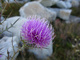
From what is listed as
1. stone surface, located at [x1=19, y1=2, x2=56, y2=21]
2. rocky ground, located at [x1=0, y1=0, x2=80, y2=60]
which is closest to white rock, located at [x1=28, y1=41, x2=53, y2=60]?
rocky ground, located at [x1=0, y1=0, x2=80, y2=60]

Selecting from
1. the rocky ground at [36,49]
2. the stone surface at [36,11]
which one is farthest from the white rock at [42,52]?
the stone surface at [36,11]

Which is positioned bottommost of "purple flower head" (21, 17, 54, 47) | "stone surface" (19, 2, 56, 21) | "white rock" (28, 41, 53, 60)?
"white rock" (28, 41, 53, 60)

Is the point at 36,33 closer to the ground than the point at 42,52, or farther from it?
farther from it

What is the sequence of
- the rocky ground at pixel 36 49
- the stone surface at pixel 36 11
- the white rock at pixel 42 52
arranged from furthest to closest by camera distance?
the stone surface at pixel 36 11 → the white rock at pixel 42 52 → the rocky ground at pixel 36 49

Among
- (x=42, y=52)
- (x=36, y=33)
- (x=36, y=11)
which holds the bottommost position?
(x=42, y=52)

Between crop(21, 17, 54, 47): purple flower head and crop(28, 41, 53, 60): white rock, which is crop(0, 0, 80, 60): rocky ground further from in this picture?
crop(21, 17, 54, 47): purple flower head

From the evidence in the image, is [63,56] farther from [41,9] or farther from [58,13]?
[58,13]

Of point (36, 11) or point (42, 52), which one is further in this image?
point (36, 11)

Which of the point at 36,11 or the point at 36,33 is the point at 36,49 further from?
the point at 36,11

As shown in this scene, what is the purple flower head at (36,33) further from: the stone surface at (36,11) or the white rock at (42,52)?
the stone surface at (36,11)

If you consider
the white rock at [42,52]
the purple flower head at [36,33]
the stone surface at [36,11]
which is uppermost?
the stone surface at [36,11]

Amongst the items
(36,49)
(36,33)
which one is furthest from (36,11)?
(36,33)
